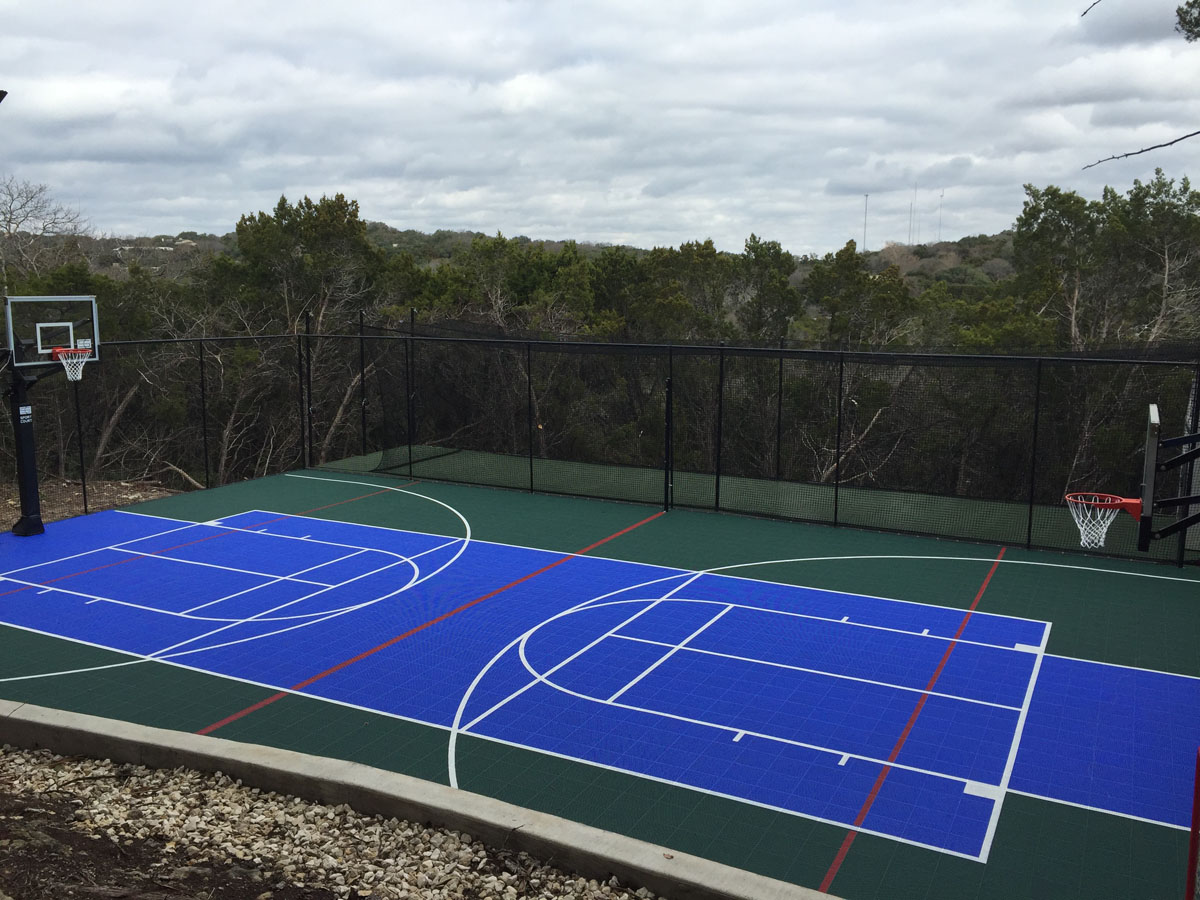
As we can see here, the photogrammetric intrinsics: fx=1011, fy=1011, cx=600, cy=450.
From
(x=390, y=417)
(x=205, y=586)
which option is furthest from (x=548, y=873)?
(x=390, y=417)

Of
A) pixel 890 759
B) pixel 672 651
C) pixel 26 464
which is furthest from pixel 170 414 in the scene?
pixel 890 759

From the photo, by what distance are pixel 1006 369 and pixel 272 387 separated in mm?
18871

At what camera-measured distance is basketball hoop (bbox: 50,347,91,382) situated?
44.7 feet

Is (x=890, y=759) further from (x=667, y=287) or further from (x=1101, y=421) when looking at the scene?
(x=667, y=287)

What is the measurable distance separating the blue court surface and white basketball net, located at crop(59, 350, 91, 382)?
2.38 metres

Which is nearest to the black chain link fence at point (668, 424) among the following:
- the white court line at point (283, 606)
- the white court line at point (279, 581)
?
the white court line at point (279, 581)

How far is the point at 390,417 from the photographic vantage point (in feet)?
80.3

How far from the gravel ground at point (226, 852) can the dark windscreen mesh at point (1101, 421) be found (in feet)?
46.6

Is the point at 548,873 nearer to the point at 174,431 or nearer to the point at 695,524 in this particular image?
the point at 695,524

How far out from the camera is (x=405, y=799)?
560 centimetres

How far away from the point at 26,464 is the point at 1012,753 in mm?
12450

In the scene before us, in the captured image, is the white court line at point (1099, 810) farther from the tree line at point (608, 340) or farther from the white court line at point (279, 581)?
the tree line at point (608, 340)

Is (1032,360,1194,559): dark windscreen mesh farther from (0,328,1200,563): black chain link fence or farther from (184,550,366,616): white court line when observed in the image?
(184,550,366,616): white court line

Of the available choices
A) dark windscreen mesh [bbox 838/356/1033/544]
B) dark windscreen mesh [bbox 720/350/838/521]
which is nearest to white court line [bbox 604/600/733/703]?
dark windscreen mesh [bbox 838/356/1033/544]
